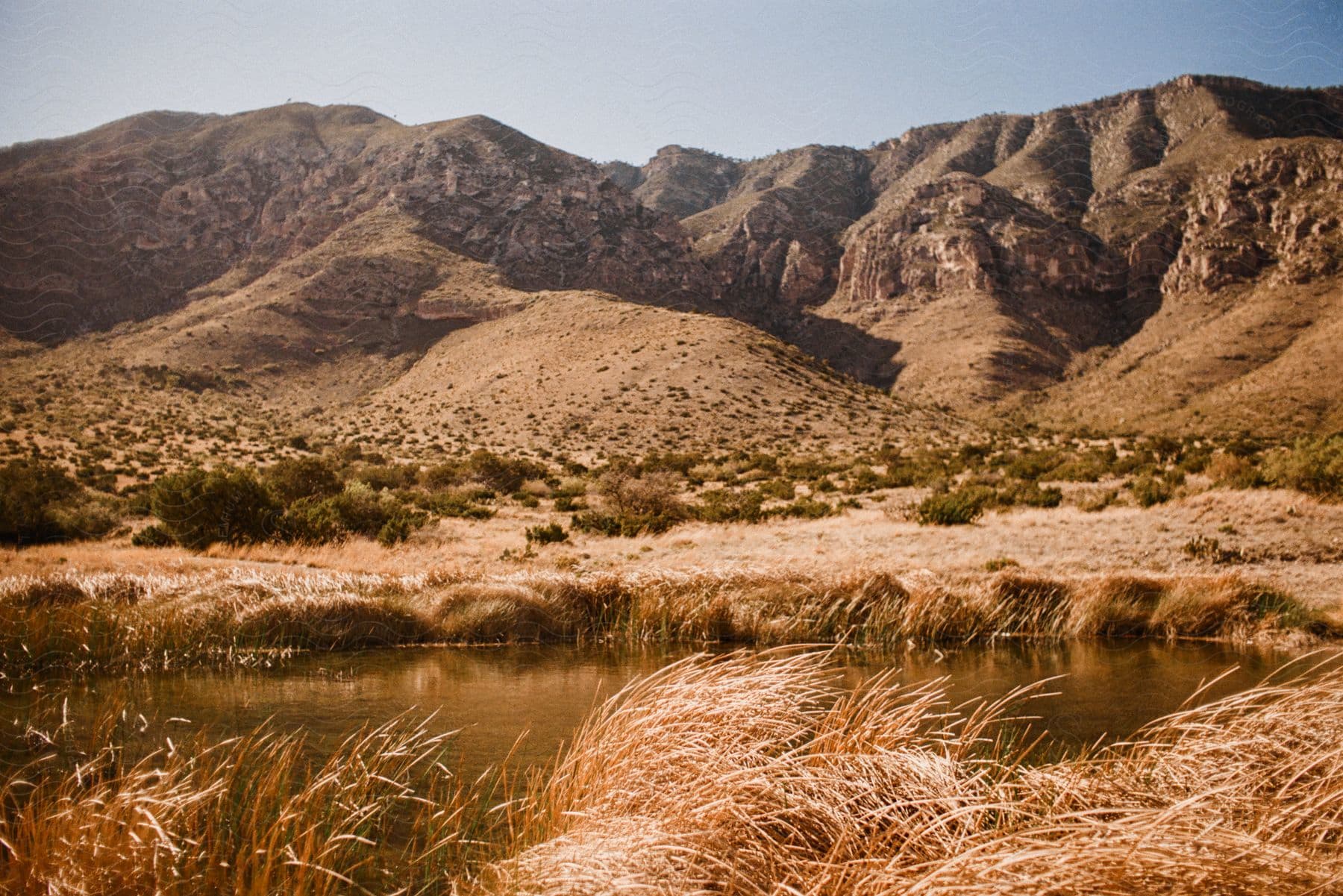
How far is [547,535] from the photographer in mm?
21797

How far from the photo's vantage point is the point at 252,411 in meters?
67.0

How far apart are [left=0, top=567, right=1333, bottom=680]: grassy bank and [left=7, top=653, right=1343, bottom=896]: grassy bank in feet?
19.9

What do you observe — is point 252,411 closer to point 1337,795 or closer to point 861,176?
point 1337,795

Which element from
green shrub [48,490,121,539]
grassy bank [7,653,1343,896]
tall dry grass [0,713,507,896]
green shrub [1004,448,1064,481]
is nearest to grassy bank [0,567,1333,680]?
tall dry grass [0,713,507,896]

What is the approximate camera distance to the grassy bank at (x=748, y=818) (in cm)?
308

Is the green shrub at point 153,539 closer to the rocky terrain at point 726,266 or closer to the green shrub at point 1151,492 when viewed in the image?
the green shrub at point 1151,492

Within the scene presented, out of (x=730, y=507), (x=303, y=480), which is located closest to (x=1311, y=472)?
(x=730, y=507)

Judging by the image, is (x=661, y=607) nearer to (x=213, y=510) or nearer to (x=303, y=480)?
(x=213, y=510)

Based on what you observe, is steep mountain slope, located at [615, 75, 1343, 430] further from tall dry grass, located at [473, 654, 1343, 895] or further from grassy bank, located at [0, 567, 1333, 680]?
tall dry grass, located at [473, 654, 1343, 895]

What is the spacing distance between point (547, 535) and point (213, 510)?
324 inches

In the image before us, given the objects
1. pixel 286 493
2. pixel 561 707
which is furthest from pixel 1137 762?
pixel 286 493

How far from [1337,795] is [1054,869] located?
1658 mm

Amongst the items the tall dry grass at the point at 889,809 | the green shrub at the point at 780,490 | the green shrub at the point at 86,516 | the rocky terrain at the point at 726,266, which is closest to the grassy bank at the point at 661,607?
the tall dry grass at the point at 889,809

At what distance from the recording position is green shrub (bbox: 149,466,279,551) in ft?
62.9
